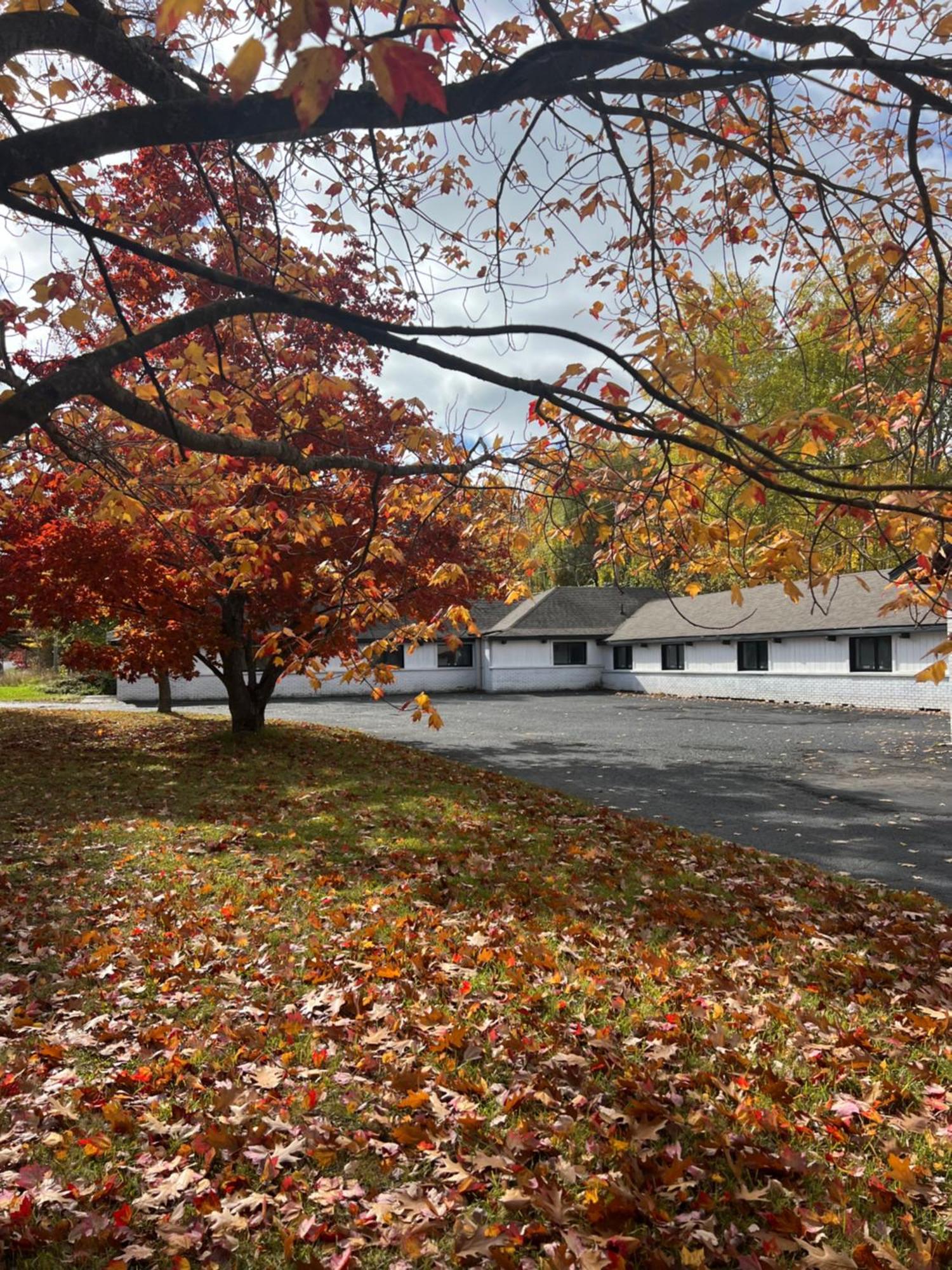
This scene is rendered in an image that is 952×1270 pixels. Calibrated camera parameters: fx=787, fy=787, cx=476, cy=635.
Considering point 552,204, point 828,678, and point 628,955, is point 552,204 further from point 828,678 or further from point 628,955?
point 828,678

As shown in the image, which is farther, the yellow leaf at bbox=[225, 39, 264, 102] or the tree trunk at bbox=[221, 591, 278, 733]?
the tree trunk at bbox=[221, 591, 278, 733]

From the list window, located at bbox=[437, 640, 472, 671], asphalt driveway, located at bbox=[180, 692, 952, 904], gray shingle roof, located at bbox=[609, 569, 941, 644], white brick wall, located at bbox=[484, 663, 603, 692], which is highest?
gray shingle roof, located at bbox=[609, 569, 941, 644]

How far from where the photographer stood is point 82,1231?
8.30 ft

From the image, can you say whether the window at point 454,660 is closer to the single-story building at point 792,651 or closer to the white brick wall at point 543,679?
the white brick wall at point 543,679

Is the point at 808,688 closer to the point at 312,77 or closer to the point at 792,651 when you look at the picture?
the point at 792,651

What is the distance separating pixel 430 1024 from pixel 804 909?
11.2 feet

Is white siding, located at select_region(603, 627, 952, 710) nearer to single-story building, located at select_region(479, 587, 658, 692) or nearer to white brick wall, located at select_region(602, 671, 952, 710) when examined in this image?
white brick wall, located at select_region(602, 671, 952, 710)

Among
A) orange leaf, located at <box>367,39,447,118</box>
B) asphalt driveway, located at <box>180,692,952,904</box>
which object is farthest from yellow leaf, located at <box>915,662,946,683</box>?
asphalt driveway, located at <box>180,692,952,904</box>

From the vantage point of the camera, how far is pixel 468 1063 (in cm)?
360

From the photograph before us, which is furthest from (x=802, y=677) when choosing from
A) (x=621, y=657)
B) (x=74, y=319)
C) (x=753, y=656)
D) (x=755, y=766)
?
(x=74, y=319)

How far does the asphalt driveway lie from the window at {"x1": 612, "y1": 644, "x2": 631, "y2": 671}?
10695 mm

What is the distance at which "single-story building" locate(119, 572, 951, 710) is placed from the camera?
25.3m

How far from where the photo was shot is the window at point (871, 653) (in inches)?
1002

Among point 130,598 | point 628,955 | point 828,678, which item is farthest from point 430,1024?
point 828,678
